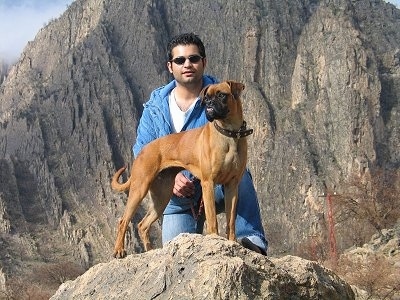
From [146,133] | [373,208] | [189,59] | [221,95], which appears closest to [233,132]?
[221,95]

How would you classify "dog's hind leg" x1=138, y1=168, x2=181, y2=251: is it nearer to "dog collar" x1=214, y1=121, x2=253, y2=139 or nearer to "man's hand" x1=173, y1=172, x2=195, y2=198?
"man's hand" x1=173, y1=172, x2=195, y2=198

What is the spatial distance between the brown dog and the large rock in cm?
54

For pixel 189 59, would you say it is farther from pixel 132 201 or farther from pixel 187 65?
pixel 132 201

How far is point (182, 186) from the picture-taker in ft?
17.9

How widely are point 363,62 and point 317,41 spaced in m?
11.4

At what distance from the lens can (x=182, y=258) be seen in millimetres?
3725

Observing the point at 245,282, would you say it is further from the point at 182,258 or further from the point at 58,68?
the point at 58,68

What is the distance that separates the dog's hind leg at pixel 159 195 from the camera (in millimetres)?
5395

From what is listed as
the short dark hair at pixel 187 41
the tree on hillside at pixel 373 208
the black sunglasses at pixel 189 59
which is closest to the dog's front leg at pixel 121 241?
the black sunglasses at pixel 189 59

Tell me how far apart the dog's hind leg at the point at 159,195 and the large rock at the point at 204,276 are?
1.23 meters

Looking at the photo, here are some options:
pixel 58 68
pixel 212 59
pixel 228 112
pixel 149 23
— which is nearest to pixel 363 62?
pixel 212 59

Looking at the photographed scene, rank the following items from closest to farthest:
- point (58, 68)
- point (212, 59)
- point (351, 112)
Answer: point (351, 112) < point (212, 59) < point (58, 68)

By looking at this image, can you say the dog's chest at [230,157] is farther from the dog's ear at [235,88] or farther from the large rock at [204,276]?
the large rock at [204,276]

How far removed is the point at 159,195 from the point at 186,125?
782 millimetres
